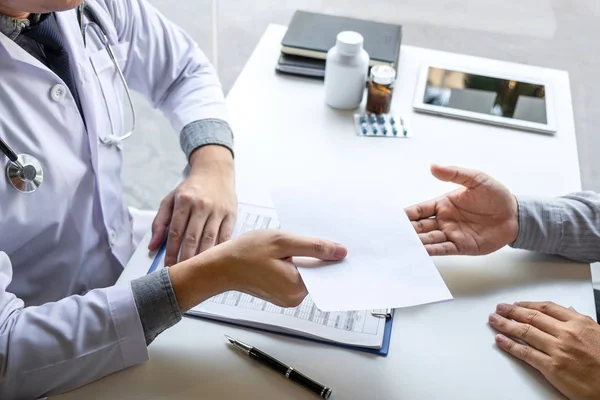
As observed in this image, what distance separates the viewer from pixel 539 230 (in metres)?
1.01

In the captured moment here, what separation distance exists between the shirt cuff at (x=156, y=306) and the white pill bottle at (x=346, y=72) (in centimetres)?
65

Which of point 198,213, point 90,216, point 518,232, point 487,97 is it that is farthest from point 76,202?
point 487,97

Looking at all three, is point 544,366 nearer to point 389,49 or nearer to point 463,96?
point 463,96

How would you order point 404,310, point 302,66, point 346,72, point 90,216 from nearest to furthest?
point 404,310, point 90,216, point 346,72, point 302,66

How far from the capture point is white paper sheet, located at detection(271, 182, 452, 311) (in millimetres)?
817

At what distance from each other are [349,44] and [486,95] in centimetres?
36

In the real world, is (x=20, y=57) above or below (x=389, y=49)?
above

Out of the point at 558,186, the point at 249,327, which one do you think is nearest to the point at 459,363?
the point at 249,327

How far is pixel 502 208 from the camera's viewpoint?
104cm

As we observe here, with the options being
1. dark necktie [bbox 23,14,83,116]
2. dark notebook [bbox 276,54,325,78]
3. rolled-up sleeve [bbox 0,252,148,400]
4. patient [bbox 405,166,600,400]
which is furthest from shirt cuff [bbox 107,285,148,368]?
dark notebook [bbox 276,54,325,78]

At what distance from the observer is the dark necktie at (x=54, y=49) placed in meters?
0.94

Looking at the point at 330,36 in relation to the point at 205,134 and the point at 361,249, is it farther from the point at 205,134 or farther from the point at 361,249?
the point at 361,249

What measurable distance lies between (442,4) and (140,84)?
5.40ft

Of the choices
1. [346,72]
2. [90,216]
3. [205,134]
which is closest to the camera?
[90,216]
